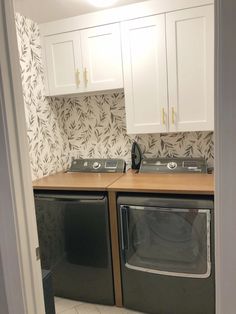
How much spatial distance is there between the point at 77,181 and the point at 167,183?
78cm

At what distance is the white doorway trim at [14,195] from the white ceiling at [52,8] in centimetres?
134

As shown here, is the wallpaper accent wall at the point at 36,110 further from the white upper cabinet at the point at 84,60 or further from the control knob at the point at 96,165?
the control knob at the point at 96,165

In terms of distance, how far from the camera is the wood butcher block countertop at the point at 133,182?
1.91 meters

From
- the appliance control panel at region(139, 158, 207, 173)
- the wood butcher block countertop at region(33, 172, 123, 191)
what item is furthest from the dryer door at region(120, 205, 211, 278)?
the appliance control panel at region(139, 158, 207, 173)

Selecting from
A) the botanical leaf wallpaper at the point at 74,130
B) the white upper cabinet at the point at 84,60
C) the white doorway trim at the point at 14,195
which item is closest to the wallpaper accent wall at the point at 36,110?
the botanical leaf wallpaper at the point at 74,130

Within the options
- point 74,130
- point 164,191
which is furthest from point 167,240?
point 74,130

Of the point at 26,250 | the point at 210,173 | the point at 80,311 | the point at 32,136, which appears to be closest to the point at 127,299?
the point at 80,311

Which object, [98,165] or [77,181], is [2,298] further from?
[98,165]

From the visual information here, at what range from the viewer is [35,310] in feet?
3.43

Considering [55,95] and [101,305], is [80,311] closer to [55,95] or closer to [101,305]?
[101,305]

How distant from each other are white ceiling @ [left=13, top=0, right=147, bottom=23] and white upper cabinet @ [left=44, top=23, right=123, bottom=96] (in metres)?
0.15

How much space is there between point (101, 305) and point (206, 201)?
1.24 metres

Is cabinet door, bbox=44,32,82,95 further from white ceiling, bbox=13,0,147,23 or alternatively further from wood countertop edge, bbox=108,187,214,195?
wood countertop edge, bbox=108,187,214,195

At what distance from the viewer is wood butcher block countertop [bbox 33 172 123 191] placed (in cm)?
211
